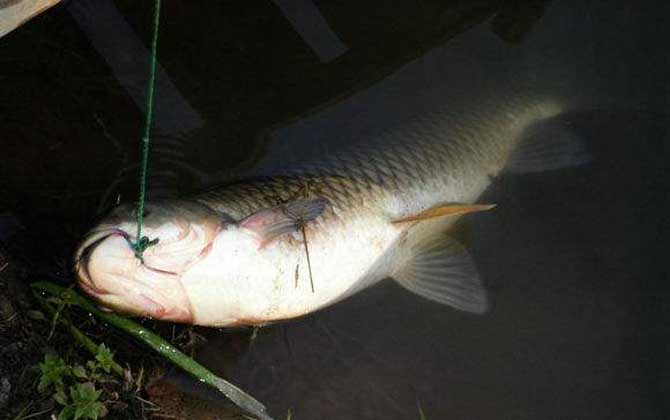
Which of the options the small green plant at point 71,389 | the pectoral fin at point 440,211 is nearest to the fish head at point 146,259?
the small green plant at point 71,389

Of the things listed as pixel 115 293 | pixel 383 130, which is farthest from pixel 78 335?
pixel 383 130

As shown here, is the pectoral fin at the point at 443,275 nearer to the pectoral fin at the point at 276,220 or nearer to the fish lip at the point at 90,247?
the pectoral fin at the point at 276,220

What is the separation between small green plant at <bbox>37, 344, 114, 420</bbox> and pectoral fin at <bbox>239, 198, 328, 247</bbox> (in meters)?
0.77

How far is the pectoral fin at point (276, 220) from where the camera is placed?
2.62 metres

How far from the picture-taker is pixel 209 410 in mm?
3002

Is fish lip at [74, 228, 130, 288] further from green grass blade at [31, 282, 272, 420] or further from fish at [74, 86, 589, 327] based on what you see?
green grass blade at [31, 282, 272, 420]

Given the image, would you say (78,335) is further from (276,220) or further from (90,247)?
(276,220)

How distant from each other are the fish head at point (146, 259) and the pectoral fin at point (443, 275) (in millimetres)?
1094

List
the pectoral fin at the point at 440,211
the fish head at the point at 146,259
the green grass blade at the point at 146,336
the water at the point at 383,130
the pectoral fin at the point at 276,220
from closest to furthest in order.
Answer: the fish head at the point at 146,259 < the pectoral fin at the point at 276,220 < the green grass blade at the point at 146,336 < the pectoral fin at the point at 440,211 < the water at the point at 383,130

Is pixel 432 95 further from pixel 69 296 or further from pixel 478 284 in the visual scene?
pixel 69 296

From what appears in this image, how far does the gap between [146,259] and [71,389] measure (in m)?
0.53

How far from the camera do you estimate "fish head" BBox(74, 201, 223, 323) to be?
95.0 inches

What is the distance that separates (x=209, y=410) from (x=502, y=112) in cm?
205

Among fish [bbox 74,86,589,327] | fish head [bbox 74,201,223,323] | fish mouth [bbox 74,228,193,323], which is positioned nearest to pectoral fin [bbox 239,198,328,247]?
fish [bbox 74,86,589,327]
